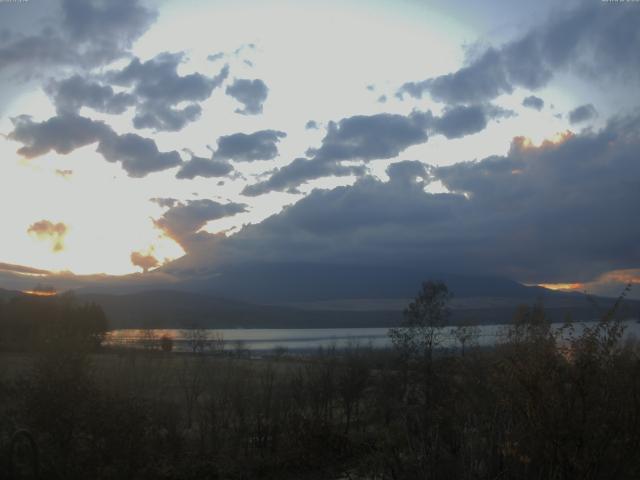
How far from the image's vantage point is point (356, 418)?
26.0 metres

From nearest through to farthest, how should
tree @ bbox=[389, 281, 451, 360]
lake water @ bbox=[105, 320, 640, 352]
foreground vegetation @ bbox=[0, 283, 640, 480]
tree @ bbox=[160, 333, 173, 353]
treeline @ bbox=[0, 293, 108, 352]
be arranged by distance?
foreground vegetation @ bbox=[0, 283, 640, 480], lake water @ bbox=[105, 320, 640, 352], tree @ bbox=[389, 281, 451, 360], treeline @ bbox=[0, 293, 108, 352], tree @ bbox=[160, 333, 173, 353]

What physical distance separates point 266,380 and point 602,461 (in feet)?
56.3

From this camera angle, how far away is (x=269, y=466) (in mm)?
19078

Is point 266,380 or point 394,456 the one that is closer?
point 394,456

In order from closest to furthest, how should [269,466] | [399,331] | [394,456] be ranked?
[394,456] < [269,466] < [399,331]

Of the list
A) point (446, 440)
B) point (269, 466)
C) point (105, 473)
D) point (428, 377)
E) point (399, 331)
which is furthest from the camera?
point (399, 331)

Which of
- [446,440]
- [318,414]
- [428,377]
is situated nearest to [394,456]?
[446,440]

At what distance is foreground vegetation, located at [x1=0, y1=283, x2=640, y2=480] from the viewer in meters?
7.46

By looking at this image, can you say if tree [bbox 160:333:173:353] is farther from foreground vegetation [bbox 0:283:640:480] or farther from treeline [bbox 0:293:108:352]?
foreground vegetation [bbox 0:283:640:480]

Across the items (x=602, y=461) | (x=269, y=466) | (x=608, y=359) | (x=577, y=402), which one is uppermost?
(x=608, y=359)

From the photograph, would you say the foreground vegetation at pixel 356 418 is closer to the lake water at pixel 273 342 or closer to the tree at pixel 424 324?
the tree at pixel 424 324

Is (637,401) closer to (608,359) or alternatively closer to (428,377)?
(608,359)

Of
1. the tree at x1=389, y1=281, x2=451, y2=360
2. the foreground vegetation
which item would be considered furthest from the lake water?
the foreground vegetation

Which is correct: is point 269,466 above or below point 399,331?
below
